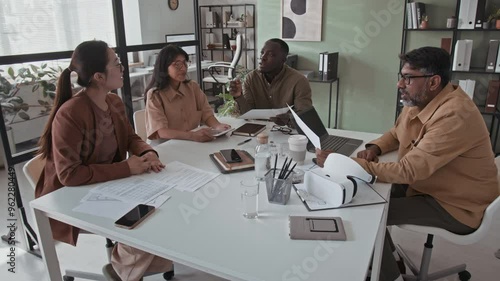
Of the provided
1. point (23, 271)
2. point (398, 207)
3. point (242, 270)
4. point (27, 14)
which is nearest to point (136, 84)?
point (27, 14)

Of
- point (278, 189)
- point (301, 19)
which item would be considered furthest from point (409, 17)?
point (278, 189)

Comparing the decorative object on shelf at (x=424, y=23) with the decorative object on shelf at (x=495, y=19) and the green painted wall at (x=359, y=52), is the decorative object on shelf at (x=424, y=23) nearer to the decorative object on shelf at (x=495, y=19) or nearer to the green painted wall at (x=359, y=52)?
the green painted wall at (x=359, y=52)

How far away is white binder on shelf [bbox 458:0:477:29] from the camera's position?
12.1ft

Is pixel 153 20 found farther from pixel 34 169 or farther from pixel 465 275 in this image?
pixel 465 275

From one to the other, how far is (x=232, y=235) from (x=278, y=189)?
29cm

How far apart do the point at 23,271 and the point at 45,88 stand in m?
1.15

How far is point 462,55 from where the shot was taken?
384cm

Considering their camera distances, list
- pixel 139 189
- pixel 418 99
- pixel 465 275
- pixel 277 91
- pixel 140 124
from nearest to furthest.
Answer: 1. pixel 139 189
2. pixel 418 99
3. pixel 465 275
4. pixel 140 124
5. pixel 277 91

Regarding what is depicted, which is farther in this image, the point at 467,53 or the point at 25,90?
the point at 467,53

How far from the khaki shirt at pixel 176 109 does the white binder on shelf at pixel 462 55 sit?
2.83m

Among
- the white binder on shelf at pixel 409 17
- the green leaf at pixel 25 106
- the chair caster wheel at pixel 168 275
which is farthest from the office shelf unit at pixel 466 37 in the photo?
the green leaf at pixel 25 106

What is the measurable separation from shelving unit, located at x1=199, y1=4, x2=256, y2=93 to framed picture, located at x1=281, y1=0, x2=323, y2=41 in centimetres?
162

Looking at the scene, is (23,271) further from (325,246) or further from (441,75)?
(441,75)

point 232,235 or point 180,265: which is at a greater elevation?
point 232,235
